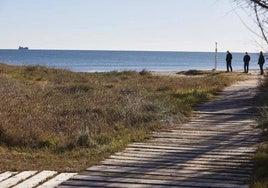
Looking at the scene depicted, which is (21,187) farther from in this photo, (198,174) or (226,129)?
(226,129)

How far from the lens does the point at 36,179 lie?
798 cm

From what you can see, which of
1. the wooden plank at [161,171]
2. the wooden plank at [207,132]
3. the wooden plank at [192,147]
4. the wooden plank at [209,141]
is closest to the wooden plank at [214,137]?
the wooden plank at [209,141]

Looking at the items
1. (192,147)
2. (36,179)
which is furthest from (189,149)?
(36,179)

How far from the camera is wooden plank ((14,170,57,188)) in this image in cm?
763

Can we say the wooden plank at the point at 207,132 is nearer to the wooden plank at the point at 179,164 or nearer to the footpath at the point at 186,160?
the footpath at the point at 186,160

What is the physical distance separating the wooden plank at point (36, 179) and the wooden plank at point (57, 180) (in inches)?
4.2

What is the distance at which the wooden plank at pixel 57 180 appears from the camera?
7663 millimetres

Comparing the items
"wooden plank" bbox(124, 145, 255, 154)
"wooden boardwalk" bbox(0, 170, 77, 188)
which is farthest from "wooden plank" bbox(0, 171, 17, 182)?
"wooden plank" bbox(124, 145, 255, 154)

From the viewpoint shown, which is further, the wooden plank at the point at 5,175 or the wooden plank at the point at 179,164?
the wooden plank at the point at 179,164

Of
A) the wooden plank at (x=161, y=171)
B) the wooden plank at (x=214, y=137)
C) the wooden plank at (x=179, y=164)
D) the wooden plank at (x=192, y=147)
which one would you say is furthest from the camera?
the wooden plank at (x=214, y=137)

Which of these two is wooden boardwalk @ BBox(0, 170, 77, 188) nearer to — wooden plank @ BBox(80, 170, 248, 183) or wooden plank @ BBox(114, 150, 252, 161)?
wooden plank @ BBox(80, 170, 248, 183)

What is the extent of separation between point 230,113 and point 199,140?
459cm

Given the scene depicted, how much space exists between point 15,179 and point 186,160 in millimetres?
2813

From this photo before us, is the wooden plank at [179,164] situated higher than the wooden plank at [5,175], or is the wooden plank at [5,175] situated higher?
the wooden plank at [5,175]
